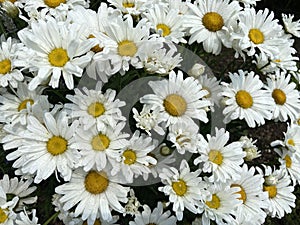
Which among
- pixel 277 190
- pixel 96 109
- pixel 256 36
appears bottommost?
pixel 277 190

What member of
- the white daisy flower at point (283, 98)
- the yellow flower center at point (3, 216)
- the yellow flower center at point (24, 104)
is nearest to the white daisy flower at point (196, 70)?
the white daisy flower at point (283, 98)

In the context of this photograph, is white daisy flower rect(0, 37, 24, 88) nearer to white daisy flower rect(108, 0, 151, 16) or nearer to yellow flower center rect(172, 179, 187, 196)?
white daisy flower rect(108, 0, 151, 16)

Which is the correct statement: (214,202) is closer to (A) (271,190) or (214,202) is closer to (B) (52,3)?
(A) (271,190)

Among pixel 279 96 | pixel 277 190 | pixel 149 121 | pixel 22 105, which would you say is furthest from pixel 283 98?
pixel 22 105

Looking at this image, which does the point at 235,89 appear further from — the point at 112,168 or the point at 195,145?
the point at 112,168

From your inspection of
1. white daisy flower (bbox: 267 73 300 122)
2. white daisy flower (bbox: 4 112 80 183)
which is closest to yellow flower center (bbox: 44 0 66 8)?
white daisy flower (bbox: 4 112 80 183)

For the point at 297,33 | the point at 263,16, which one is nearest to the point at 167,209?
the point at 263,16

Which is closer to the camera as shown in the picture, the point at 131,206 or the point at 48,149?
the point at 48,149

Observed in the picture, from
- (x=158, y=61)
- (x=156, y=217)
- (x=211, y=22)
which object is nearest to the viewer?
(x=158, y=61)
